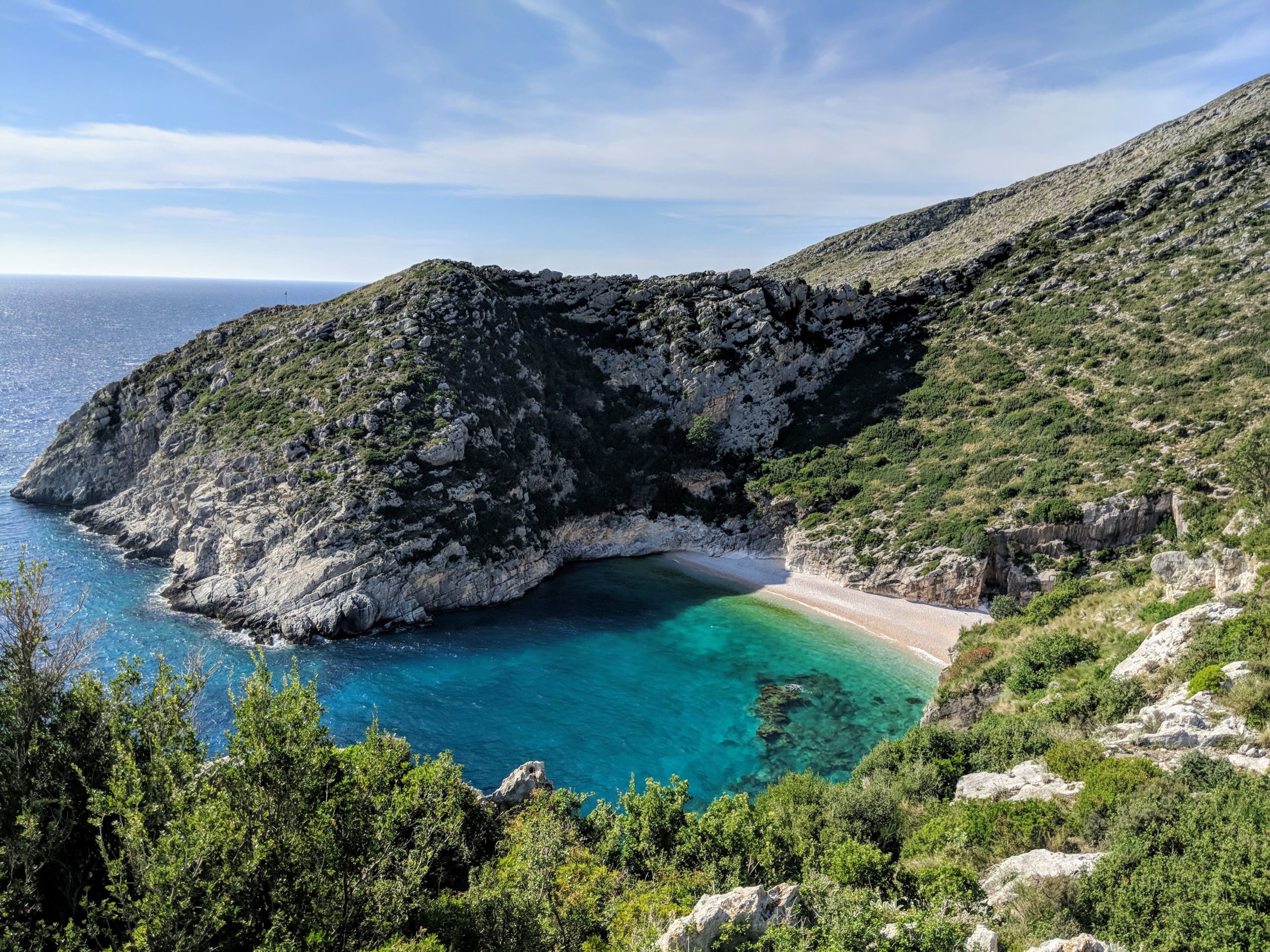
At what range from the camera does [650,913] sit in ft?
39.2

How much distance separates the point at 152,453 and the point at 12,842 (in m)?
54.6

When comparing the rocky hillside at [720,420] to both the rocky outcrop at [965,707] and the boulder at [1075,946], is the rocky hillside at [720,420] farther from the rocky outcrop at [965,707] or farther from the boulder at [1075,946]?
the boulder at [1075,946]

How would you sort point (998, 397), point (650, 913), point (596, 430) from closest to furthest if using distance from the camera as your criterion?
point (650, 913) < point (998, 397) < point (596, 430)

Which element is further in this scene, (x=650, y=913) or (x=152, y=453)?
(x=152, y=453)

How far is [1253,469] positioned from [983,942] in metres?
26.6

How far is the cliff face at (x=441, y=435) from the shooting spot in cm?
4069

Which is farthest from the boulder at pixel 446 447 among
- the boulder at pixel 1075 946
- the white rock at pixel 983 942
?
the boulder at pixel 1075 946

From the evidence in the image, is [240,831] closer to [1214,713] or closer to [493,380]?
[1214,713]

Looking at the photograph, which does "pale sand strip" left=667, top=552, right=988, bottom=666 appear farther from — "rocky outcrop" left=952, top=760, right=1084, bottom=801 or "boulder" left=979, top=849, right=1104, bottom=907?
"boulder" left=979, top=849, right=1104, bottom=907

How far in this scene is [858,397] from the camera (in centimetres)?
5928

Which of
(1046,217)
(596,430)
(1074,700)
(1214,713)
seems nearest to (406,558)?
(596,430)

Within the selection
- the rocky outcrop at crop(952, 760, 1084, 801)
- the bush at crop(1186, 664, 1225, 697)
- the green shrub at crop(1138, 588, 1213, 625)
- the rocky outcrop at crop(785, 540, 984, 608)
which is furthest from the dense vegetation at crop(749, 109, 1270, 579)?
the rocky outcrop at crop(952, 760, 1084, 801)

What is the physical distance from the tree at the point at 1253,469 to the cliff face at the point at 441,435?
29670 millimetres

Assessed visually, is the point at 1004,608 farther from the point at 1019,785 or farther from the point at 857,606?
the point at 1019,785
